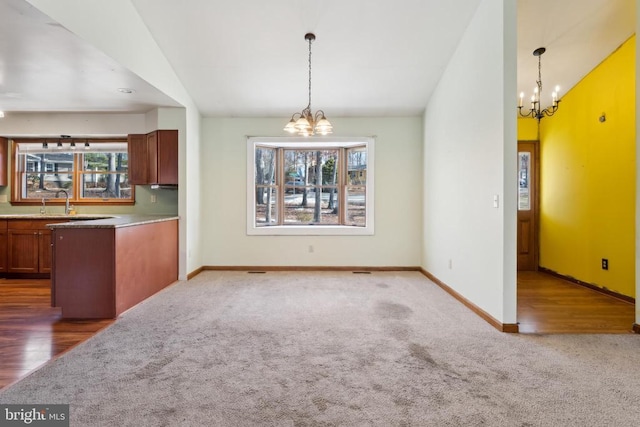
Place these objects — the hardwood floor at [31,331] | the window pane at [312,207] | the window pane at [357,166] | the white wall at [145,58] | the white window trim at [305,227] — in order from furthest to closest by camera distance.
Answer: the window pane at [312,207], the window pane at [357,166], the white window trim at [305,227], the white wall at [145,58], the hardwood floor at [31,331]

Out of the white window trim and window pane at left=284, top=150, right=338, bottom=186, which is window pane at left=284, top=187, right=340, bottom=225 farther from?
the white window trim

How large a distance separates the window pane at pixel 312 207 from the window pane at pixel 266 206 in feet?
0.67

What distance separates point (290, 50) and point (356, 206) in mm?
2860

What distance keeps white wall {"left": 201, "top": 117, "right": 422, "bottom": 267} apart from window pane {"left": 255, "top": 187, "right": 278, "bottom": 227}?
1.27ft

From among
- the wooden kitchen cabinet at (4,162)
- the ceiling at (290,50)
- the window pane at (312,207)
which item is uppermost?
the ceiling at (290,50)

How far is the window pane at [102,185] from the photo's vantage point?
17.7 feet

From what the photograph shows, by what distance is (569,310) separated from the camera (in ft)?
11.3

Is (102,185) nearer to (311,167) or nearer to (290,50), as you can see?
(311,167)

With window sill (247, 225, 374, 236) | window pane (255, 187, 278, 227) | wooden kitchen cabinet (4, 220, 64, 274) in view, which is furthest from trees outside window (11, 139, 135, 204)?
window sill (247, 225, 374, 236)

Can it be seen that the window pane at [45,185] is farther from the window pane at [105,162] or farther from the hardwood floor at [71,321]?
the hardwood floor at [71,321]

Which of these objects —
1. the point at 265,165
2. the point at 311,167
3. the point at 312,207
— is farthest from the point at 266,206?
the point at 311,167

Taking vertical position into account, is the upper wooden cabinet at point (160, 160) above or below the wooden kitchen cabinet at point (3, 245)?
above

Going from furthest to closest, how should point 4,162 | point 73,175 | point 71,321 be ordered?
1. point 73,175
2. point 4,162
3. point 71,321

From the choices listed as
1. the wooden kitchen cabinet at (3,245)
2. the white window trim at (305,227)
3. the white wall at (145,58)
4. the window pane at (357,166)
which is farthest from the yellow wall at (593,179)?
the wooden kitchen cabinet at (3,245)
